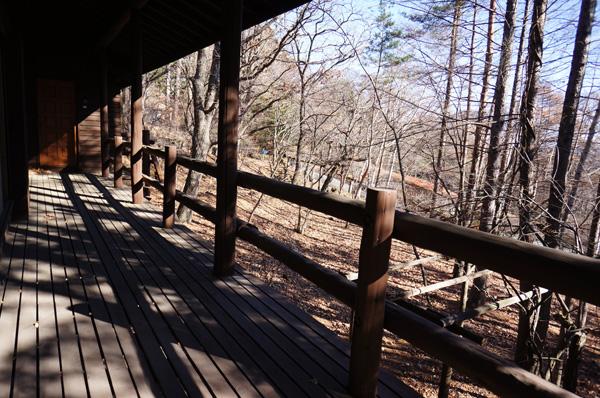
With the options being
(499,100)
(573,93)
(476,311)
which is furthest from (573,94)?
(476,311)

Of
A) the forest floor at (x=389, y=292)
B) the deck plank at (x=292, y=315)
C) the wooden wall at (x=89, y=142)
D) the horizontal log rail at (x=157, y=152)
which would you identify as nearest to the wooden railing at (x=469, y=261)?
the deck plank at (x=292, y=315)

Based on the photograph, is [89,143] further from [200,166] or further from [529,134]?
[529,134]

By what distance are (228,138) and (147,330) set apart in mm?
1584

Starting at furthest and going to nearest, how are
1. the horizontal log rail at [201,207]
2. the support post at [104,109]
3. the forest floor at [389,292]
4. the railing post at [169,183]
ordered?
1. the support post at [104,109]
2. the forest floor at [389,292]
3. the railing post at [169,183]
4. the horizontal log rail at [201,207]

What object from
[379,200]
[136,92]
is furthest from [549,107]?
[136,92]

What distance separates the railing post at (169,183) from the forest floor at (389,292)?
9.75 feet

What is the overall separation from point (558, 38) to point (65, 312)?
6.90m

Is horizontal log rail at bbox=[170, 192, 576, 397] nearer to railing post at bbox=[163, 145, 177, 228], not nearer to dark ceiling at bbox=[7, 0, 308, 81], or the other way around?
dark ceiling at bbox=[7, 0, 308, 81]

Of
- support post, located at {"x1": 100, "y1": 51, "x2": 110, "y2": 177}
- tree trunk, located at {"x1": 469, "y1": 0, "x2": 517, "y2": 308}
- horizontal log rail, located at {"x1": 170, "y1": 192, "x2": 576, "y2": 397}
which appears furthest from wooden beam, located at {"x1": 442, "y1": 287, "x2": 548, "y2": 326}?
support post, located at {"x1": 100, "y1": 51, "x2": 110, "y2": 177}

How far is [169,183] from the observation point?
468 cm

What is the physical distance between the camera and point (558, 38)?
5.58 metres

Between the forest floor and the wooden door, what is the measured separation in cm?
341

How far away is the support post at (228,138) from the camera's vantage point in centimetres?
301

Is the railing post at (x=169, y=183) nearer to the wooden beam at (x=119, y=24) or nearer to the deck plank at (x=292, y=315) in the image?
the deck plank at (x=292, y=315)
